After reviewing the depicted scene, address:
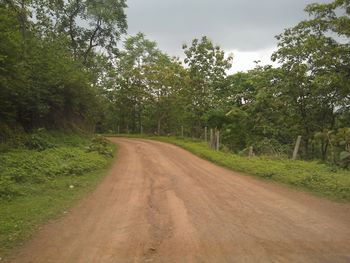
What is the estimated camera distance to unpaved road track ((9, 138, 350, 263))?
5806mm

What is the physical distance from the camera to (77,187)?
1190 cm

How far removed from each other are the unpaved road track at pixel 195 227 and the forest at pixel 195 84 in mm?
6938

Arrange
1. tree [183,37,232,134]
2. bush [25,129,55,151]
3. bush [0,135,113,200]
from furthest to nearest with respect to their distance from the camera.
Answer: tree [183,37,232,134]
bush [25,129,55,151]
bush [0,135,113,200]

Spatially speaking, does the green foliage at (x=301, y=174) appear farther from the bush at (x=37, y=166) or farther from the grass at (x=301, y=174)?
the bush at (x=37, y=166)

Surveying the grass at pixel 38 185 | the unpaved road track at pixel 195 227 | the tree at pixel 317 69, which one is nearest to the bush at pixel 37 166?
the grass at pixel 38 185

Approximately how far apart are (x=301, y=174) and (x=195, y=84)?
24.0 metres

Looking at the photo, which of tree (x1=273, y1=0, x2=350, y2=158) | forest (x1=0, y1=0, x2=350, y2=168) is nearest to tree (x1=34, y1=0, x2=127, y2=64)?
forest (x1=0, y1=0, x2=350, y2=168)

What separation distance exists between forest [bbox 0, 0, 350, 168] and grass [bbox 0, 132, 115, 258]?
12.6 ft

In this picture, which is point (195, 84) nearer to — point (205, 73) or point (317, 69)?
point (205, 73)

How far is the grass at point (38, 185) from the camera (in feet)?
24.3

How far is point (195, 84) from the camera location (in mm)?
36531

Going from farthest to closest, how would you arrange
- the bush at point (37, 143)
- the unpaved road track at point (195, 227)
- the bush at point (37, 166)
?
the bush at point (37, 143)
the bush at point (37, 166)
the unpaved road track at point (195, 227)

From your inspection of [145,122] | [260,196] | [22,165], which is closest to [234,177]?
[260,196]

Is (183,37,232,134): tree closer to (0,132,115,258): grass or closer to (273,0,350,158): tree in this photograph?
(273,0,350,158): tree
